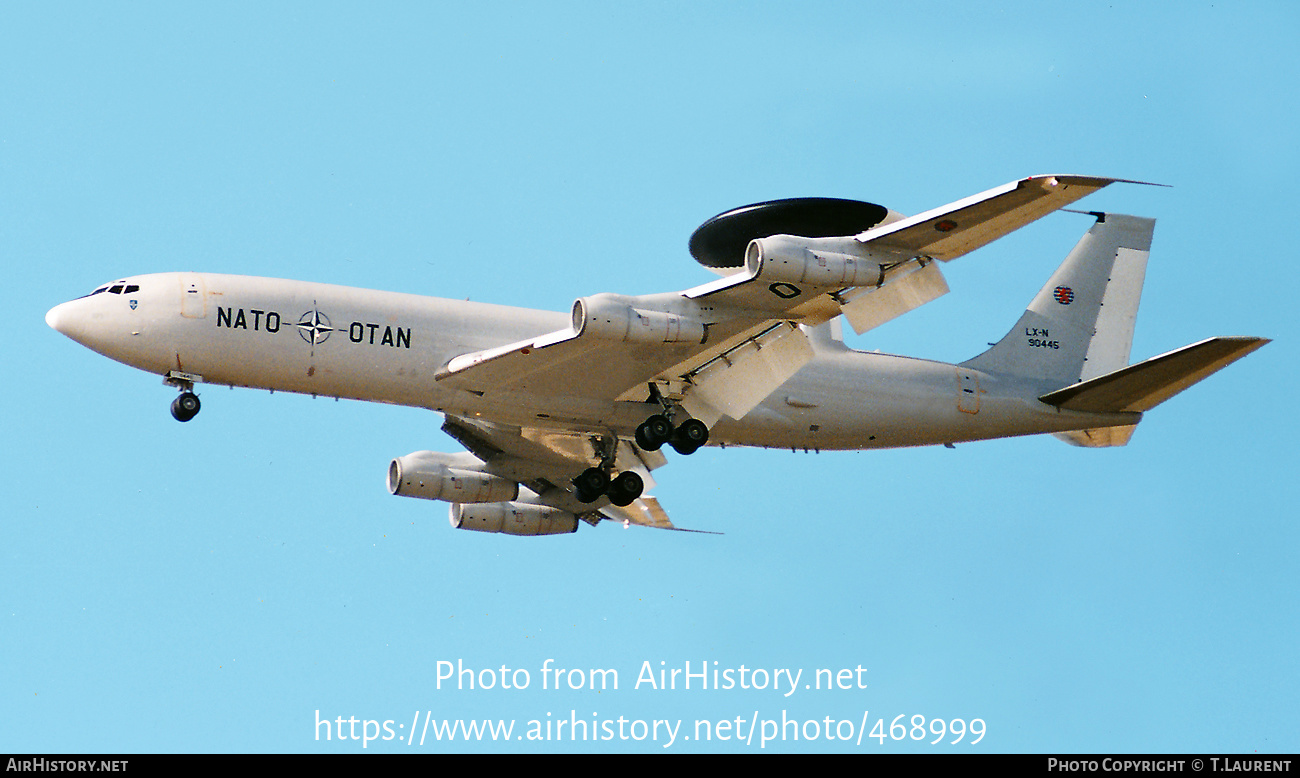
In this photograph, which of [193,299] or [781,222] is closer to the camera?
[193,299]

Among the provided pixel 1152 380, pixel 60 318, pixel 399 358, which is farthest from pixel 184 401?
pixel 1152 380

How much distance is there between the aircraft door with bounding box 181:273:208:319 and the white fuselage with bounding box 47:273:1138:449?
2 cm

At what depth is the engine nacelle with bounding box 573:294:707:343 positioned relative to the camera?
2969 centimetres

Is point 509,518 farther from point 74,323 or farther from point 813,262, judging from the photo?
point 813,262

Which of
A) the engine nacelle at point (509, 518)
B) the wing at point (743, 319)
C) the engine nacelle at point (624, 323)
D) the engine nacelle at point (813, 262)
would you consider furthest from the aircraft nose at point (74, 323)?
the engine nacelle at point (813, 262)

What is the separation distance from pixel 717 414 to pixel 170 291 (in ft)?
41.5

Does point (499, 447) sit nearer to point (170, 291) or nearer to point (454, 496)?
point (454, 496)

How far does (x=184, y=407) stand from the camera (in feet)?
105

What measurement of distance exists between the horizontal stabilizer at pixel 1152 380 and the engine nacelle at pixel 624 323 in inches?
440

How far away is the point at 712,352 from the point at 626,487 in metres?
5.94

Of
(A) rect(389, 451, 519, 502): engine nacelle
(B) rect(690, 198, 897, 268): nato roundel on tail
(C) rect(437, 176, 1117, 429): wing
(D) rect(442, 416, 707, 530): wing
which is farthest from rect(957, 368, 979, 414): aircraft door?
(A) rect(389, 451, 519, 502): engine nacelle

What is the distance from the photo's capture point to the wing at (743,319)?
1096 inches

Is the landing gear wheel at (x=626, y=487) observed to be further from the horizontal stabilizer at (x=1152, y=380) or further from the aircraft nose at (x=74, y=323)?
the aircraft nose at (x=74, y=323)

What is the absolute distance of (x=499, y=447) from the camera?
39.2 m
